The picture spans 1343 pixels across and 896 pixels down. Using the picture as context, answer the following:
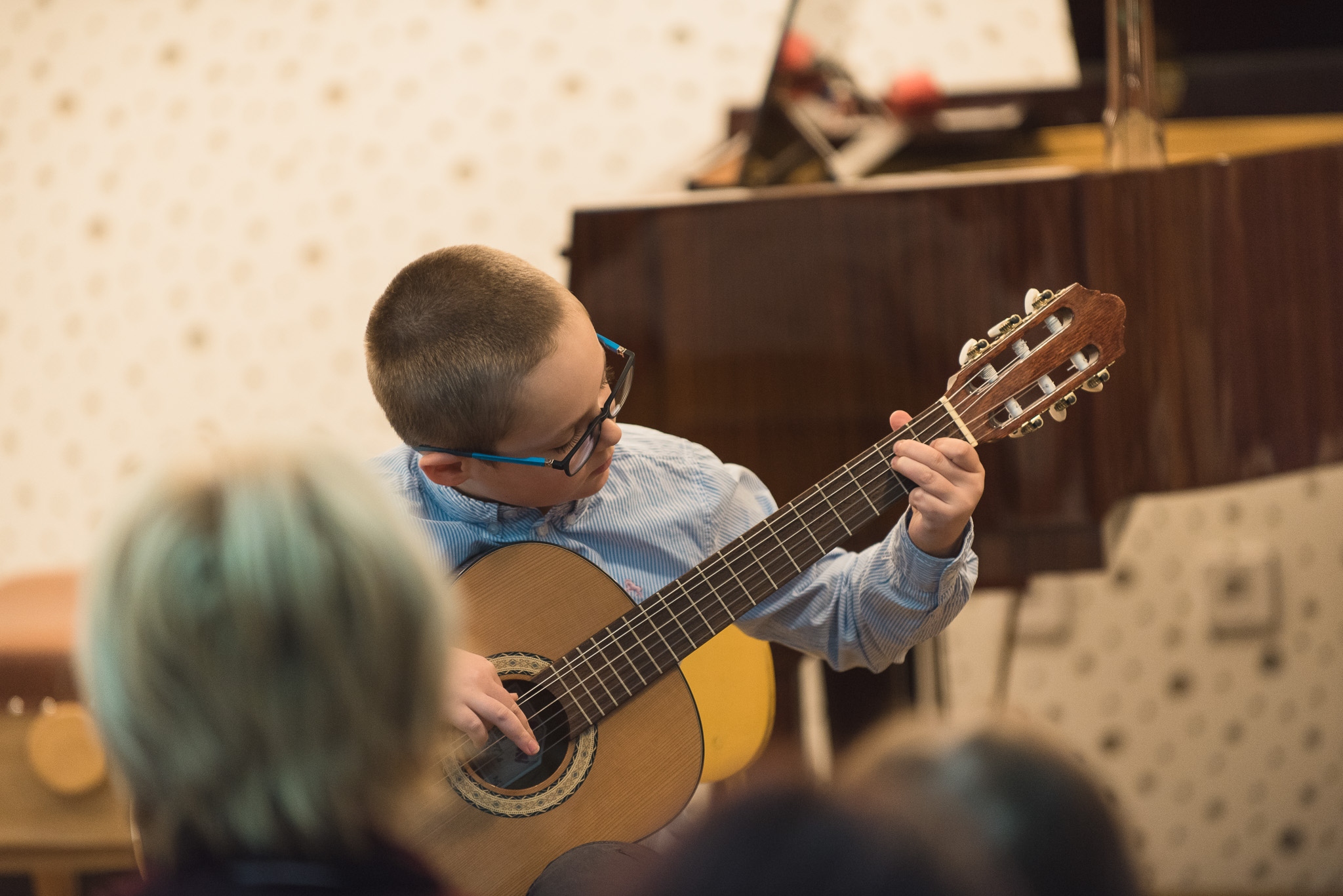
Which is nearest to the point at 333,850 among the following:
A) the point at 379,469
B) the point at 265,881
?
the point at 265,881

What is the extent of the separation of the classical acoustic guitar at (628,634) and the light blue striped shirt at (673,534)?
50mm

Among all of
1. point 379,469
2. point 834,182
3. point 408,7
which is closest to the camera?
point 379,469

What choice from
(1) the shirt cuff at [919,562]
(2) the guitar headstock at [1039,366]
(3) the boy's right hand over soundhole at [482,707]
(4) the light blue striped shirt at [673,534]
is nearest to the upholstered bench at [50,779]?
(4) the light blue striped shirt at [673,534]

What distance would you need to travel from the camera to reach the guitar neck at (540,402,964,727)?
1069 mm

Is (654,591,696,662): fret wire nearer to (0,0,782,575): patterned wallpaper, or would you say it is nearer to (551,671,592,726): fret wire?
(551,671,592,726): fret wire

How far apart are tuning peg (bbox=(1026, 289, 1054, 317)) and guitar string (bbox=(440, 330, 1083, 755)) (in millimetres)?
31

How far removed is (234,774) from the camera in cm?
54

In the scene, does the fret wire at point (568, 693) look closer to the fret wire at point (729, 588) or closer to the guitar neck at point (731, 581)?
the guitar neck at point (731, 581)

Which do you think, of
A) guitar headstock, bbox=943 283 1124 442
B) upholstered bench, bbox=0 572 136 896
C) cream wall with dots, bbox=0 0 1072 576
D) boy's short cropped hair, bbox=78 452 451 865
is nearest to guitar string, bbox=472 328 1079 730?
guitar headstock, bbox=943 283 1124 442

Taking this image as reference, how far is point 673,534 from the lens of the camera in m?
1.19

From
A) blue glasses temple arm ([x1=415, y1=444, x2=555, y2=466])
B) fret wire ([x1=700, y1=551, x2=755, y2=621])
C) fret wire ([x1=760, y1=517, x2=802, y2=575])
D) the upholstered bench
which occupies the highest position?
blue glasses temple arm ([x1=415, y1=444, x2=555, y2=466])

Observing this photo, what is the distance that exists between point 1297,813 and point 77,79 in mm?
3410

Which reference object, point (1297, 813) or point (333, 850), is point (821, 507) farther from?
point (1297, 813)

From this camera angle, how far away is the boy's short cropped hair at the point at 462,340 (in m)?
1.09
